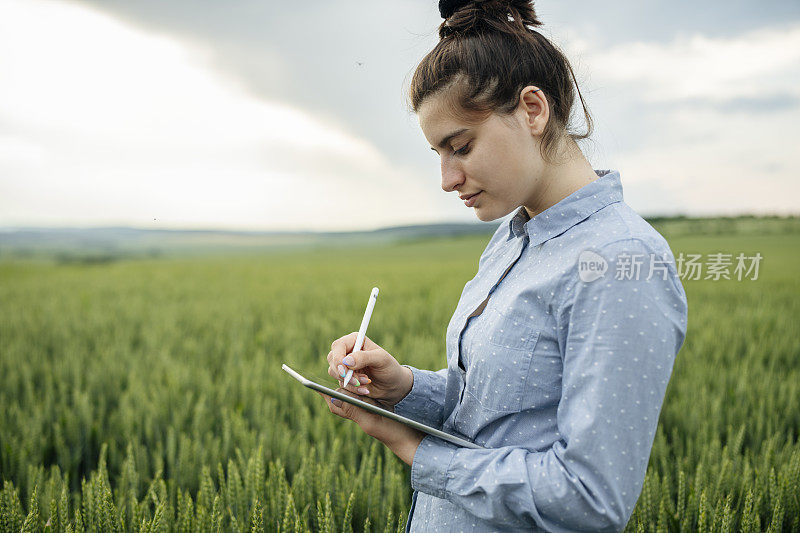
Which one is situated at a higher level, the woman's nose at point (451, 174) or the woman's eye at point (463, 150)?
the woman's eye at point (463, 150)

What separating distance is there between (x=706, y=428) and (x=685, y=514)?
1035mm

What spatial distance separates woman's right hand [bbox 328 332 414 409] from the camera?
3.63ft

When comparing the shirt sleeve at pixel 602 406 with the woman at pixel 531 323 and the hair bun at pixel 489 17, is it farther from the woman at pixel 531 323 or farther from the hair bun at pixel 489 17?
the hair bun at pixel 489 17

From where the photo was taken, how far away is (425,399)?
130 centimetres

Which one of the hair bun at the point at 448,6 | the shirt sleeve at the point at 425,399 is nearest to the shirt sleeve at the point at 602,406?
the shirt sleeve at the point at 425,399

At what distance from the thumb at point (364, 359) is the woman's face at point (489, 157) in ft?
1.08

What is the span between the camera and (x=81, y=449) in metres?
2.80

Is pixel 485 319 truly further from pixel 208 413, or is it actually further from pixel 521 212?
pixel 208 413

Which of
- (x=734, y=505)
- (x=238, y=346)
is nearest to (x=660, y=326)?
(x=734, y=505)

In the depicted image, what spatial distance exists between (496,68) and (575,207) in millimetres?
285

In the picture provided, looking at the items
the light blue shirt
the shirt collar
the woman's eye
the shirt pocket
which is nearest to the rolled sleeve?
the light blue shirt

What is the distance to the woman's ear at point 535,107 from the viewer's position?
3.32 feet

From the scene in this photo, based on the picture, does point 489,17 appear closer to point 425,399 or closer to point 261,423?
point 425,399

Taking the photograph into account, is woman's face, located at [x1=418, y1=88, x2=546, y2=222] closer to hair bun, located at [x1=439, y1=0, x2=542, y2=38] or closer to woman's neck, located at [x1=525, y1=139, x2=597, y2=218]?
woman's neck, located at [x1=525, y1=139, x2=597, y2=218]
